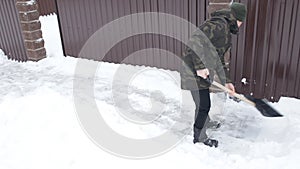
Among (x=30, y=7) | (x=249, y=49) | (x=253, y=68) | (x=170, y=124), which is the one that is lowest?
(x=170, y=124)

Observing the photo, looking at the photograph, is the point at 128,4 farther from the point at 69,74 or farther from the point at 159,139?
the point at 159,139

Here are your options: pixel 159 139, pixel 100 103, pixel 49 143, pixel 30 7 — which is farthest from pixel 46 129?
pixel 30 7

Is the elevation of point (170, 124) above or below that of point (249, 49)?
below

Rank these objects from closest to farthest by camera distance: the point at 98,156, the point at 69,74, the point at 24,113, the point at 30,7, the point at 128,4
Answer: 1. the point at 98,156
2. the point at 24,113
3. the point at 128,4
4. the point at 69,74
5. the point at 30,7

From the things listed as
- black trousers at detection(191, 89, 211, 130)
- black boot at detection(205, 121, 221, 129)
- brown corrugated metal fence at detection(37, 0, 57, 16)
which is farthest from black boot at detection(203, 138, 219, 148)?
brown corrugated metal fence at detection(37, 0, 57, 16)

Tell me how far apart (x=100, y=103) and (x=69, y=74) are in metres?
1.86

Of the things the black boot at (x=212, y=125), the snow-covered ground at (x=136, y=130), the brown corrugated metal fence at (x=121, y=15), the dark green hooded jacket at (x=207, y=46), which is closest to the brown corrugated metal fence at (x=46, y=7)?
the brown corrugated metal fence at (x=121, y=15)

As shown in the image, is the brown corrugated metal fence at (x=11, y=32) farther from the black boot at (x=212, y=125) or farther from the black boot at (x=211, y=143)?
the black boot at (x=211, y=143)

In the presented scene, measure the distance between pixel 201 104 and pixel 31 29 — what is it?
5122 mm

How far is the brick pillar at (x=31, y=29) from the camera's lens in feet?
21.7

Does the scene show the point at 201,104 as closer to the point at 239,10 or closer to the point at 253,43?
the point at 239,10

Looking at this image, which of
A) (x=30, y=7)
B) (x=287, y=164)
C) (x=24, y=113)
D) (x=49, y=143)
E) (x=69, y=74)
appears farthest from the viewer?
(x=30, y=7)

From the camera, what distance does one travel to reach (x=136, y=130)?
12.3 feet

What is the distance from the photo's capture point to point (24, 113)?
4.27 m
